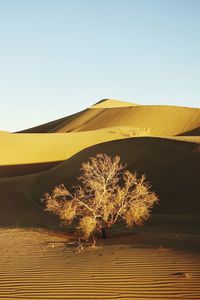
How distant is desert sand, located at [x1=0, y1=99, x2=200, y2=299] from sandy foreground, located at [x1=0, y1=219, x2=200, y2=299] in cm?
2

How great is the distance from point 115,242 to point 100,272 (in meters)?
3.87

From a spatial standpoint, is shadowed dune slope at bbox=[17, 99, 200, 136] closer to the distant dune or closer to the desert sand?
the distant dune

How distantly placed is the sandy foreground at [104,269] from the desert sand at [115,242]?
0.05ft

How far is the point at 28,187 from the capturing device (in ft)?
92.6

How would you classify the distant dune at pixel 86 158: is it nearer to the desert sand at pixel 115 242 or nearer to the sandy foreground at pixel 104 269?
the desert sand at pixel 115 242

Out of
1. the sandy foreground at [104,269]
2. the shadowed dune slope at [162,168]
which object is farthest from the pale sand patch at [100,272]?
the shadowed dune slope at [162,168]

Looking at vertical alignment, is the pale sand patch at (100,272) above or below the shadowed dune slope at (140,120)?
below

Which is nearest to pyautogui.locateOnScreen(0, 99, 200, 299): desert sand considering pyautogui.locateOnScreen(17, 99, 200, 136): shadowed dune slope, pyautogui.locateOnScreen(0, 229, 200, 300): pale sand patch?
pyautogui.locateOnScreen(0, 229, 200, 300): pale sand patch

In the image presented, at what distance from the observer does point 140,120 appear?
7875cm

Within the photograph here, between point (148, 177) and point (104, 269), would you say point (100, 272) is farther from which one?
point (148, 177)

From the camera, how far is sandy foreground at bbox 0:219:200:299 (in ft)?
21.5

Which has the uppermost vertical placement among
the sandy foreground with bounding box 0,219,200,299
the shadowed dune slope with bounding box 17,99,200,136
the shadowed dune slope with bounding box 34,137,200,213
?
the shadowed dune slope with bounding box 17,99,200,136

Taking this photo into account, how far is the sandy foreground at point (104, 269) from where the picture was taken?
656 centimetres

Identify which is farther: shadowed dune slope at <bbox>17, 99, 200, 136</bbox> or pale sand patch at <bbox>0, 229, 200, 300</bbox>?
shadowed dune slope at <bbox>17, 99, 200, 136</bbox>
